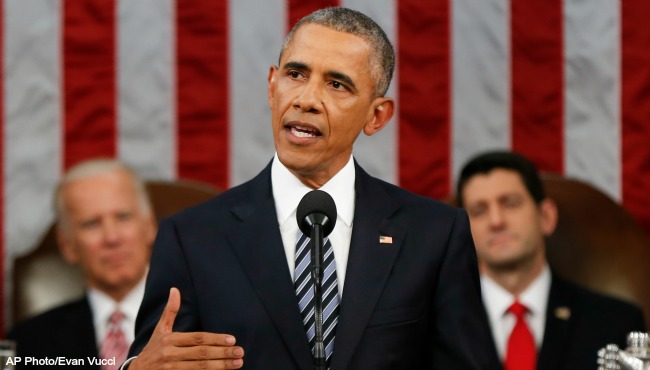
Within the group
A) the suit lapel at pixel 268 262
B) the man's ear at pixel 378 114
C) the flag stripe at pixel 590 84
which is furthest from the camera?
the flag stripe at pixel 590 84

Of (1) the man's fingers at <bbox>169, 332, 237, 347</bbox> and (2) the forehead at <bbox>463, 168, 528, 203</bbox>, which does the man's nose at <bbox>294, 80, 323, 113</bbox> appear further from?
(2) the forehead at <bbox>463, 168, 528, 203</bbox>

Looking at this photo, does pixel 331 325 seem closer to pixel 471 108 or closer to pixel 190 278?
pixel 190 278

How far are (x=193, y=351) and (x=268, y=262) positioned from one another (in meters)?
0.30

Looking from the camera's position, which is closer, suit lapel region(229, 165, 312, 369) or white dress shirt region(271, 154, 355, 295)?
suit lapel region(229, 165, 312, 369)

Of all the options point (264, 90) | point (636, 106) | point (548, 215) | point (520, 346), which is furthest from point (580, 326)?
point (264, 90)

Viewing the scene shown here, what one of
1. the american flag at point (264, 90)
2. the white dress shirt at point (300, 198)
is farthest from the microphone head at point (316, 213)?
the american flag at point (264, 90)

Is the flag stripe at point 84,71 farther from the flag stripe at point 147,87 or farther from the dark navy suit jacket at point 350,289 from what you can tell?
the dark navy suit jacket at point 350,289

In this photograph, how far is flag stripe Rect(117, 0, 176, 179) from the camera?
4.65m

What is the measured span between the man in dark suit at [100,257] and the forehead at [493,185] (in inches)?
43.6

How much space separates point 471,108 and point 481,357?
94.0 inches

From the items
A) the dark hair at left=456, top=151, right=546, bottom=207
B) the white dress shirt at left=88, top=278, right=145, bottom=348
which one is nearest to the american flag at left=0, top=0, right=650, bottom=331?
the dark hair at left=456, top=151, right=546, bottom=207

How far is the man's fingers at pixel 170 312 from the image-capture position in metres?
2.26

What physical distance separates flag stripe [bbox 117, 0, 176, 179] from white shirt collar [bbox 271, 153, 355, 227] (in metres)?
2.10

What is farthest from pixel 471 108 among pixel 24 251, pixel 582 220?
pixel 24 251
